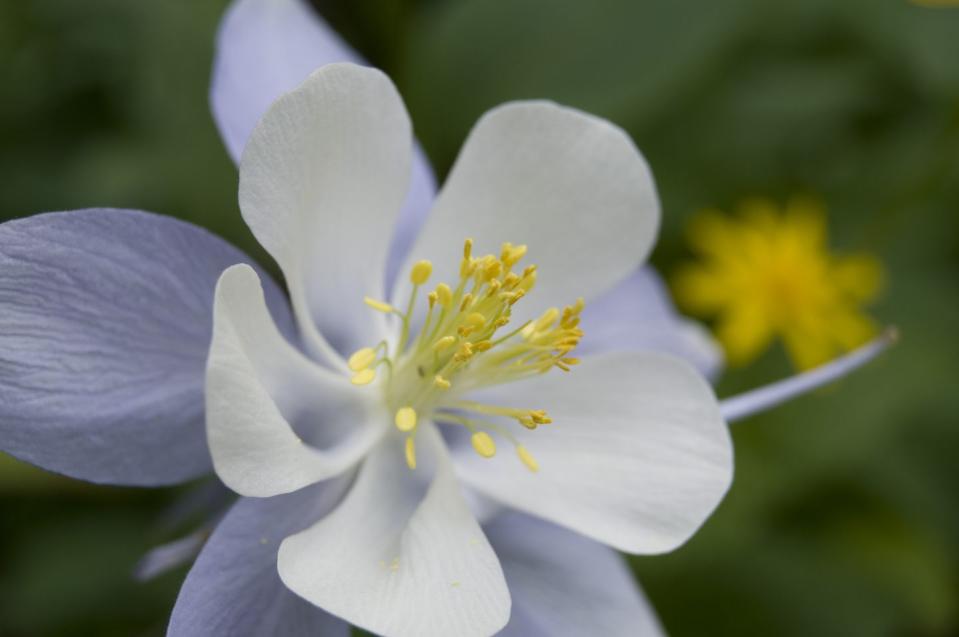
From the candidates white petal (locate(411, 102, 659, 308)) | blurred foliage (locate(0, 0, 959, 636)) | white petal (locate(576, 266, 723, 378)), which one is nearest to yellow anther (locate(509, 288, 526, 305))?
white petal (locate(411, 102, 659, 308))

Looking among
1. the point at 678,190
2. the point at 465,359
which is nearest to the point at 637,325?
the point at 465,359

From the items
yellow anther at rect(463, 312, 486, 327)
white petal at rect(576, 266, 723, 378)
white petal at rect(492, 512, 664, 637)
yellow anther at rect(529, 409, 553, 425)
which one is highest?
yellow anther at rect(463, 312, 486, 327)

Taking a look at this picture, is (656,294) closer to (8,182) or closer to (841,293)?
(841,293)

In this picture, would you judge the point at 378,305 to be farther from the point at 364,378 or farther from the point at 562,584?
the point at 562,584

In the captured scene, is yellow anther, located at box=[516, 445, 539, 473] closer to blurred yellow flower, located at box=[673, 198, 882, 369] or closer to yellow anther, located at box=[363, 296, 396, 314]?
yellow anther, located at box=[363, 296, 396, 314]

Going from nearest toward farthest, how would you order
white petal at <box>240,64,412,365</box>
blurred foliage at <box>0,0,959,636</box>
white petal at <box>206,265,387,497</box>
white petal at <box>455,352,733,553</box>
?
white petal at <box>206,265,387,497</box> → white petal at <box>240,64,412,365</box> → white petal at <box>455,352,733,553</box> → blurred foliage at <box>0,0,959,636</box>

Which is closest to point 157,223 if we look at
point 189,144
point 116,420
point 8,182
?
point 116,420
